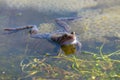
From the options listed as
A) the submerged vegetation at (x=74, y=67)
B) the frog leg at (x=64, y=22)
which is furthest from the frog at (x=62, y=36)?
the submerged vegetation at (x=74, y=67)

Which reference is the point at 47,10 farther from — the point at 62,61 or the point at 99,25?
the point at 62,61

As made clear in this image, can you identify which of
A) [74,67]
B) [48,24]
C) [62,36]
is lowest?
[74,67]

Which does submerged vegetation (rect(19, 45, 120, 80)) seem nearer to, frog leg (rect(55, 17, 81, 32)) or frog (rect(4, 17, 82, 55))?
frog (rect(4, 17, 82, 55))

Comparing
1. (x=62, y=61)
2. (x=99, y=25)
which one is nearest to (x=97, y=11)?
(x=99, y=25)

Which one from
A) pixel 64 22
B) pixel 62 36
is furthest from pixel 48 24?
pixel 62 36

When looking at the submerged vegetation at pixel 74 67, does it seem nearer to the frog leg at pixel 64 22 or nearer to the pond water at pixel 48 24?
the pond water at pixel 48 24

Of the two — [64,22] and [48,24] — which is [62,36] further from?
[48,24]
